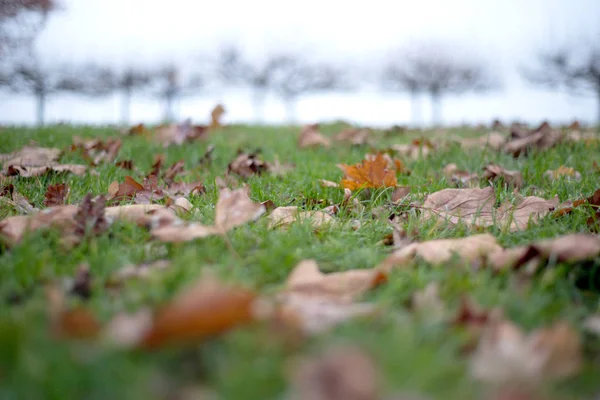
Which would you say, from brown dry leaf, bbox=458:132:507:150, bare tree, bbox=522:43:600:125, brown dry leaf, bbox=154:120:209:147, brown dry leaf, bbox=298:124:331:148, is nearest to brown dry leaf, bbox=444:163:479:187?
brown dry leaf, bbox=458:132:507:150

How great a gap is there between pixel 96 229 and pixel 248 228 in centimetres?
48

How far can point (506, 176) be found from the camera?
2385mm

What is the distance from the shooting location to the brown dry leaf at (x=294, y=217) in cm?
168

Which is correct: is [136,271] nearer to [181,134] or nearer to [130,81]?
[181,134]

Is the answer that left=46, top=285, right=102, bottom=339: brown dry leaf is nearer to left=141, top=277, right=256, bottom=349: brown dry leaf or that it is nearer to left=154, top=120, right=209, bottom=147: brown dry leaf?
left=141, top=277, right=256, bottom=349: brown dry leaf

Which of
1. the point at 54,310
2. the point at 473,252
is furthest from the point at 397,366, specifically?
the point at 473,252

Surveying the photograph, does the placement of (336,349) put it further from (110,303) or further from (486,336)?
(110,303)

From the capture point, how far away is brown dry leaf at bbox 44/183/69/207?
1894 mm

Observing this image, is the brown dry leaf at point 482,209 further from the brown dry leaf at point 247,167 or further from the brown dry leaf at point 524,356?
the brown dry leaf at point 247,167

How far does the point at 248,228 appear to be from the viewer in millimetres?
1595

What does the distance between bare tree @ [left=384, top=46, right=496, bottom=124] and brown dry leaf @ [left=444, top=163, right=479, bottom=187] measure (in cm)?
2866

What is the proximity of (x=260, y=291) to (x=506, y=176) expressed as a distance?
1785 millimetres

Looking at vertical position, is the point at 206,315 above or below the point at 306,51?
below

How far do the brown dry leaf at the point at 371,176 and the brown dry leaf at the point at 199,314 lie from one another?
1.42 m
